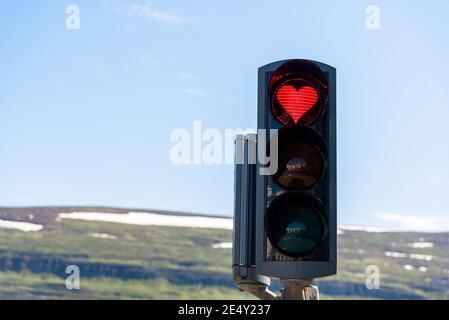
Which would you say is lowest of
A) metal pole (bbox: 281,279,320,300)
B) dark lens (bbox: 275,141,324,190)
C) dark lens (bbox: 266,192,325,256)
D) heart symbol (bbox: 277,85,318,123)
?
metal pole (bbox: 281,279,320,300)

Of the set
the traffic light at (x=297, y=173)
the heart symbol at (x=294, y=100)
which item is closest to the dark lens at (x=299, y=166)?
the traffic light at (x=297, y=173)

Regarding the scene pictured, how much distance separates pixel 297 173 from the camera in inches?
217

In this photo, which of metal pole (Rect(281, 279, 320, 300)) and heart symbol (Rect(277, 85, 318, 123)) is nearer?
metal pole (Rect(281, 279, 320, 300))

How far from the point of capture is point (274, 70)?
→ 5.74 m

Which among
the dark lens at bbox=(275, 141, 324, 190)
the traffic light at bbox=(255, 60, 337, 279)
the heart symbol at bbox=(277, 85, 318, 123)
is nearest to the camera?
the traffic light at bbox=(255, 60, 337, 279)

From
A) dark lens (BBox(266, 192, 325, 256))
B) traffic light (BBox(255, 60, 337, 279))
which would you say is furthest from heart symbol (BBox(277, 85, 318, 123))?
A: dark lens (BBox(266, 192, 325, 256))

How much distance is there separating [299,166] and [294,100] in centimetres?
45

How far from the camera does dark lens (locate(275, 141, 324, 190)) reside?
18.0ft

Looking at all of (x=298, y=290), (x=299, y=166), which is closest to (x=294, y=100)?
(x=299, y=166)

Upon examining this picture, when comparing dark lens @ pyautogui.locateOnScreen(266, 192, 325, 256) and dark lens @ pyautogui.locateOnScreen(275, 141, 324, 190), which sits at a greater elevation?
dark lens @ pyautogui.locateOnScreen(275, 141, 324, 190)

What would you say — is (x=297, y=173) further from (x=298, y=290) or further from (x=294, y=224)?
(x=298, y=290)

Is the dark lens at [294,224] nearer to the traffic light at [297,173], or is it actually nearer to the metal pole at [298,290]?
the traffic light at [297,173]

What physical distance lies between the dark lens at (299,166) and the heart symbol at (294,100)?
0.22 metres

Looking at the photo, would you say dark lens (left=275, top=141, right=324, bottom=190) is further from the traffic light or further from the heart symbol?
the heart symbol
